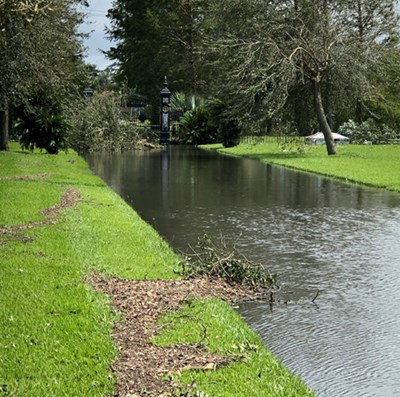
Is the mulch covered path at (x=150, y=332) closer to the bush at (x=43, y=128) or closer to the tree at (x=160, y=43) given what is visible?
the bush at (x=43, y=128)

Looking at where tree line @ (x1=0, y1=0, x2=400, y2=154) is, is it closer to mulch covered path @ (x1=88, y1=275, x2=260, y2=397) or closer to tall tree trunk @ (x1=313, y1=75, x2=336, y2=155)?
tall tree trunk @ (x1=313, y1=75, x2=336, y2=155)

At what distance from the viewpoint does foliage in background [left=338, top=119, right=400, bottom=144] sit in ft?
140

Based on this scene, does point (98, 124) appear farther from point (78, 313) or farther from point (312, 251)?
point (78, 313)

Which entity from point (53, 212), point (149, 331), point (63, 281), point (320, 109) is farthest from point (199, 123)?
point (149, 331)

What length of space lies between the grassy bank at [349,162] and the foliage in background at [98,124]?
5558mm

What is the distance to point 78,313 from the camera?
20.6 ft

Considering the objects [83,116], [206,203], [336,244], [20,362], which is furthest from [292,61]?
[20,362]

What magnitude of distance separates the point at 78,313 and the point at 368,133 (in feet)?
124

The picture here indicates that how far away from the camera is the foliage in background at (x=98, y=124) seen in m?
37.6

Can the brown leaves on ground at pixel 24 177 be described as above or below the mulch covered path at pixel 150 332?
above

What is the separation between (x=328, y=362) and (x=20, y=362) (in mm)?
2246

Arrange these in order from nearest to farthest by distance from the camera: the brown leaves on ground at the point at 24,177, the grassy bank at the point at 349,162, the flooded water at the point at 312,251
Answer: the flooded water at the point at 312,251, the brown leaves on ground at the point at 24,177, the grassy bank at the point at 349,162

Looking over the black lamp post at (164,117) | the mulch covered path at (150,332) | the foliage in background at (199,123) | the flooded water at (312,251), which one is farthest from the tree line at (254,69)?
the mulch covered path at (150,332)

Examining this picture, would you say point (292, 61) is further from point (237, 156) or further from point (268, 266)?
point (268, 266)
